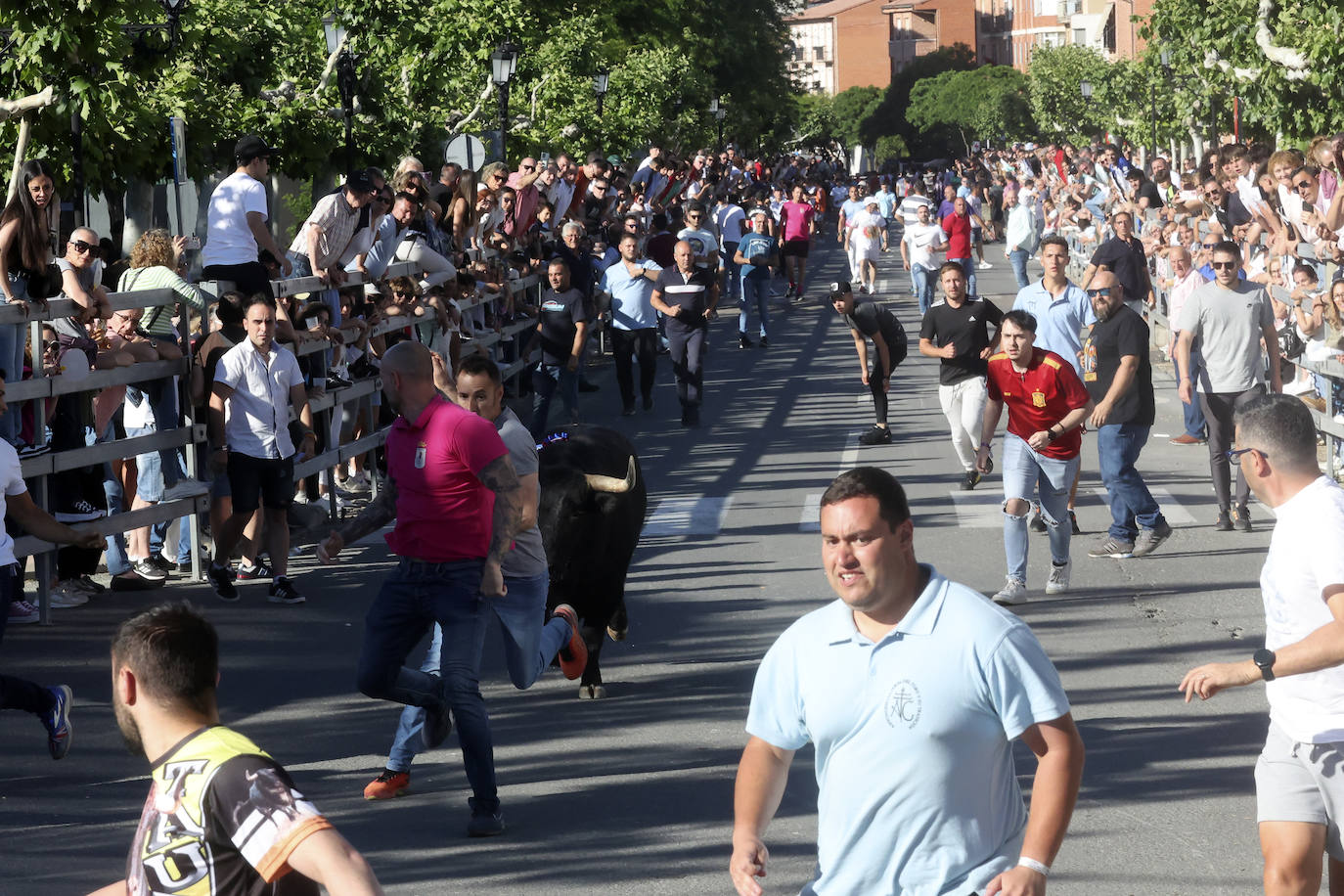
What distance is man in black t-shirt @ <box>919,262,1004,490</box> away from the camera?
14.5 meters

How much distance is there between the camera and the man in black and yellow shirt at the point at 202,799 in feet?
11.2

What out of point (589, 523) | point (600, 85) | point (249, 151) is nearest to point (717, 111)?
point (600, 85)

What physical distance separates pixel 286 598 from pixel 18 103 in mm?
3842

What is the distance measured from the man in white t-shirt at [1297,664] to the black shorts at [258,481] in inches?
287

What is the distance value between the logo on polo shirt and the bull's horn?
522cm

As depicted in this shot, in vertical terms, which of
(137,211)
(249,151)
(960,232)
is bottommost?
(960,232)

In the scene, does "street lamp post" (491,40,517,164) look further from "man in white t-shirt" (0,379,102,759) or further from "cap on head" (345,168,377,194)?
"man in white t-shirt" (0,379,102,759)

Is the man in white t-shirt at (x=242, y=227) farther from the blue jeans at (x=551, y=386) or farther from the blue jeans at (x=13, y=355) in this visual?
the blue jeans at (x=551, y=386)

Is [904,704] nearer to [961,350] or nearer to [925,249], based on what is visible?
[961,350]

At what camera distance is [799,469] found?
1628cm

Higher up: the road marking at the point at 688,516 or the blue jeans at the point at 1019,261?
the blue jeans at the point at 1019,261

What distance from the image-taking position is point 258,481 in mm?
11367

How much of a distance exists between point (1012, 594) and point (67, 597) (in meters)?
5.61

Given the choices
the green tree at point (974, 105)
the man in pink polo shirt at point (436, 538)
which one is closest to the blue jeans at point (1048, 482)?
the man in pink polo shirt at point (436, 538)
